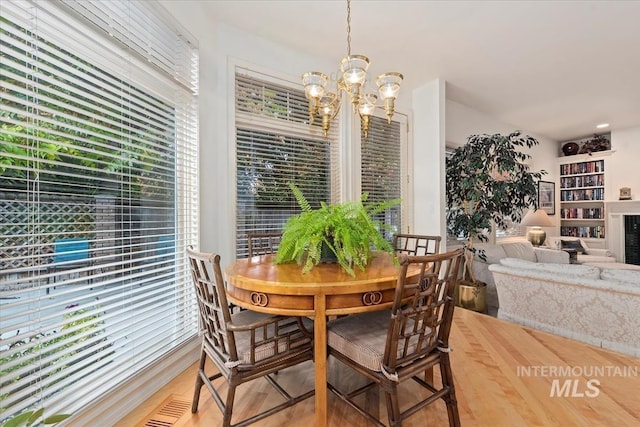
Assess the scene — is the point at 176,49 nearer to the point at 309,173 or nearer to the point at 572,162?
the point at 309,173

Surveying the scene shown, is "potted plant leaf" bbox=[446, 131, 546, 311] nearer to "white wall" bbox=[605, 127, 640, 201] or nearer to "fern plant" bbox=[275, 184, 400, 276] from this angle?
"fern plant" bbox=[275, 184, 400, 276]

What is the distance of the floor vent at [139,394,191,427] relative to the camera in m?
1.65

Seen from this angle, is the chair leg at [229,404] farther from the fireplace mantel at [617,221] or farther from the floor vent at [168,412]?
the fireplace mantel at [617,221]

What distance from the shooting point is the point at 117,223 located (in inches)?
68.3

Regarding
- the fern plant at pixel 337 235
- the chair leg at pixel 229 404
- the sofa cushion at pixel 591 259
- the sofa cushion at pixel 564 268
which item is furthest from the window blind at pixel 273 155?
the sofa cushion at pixel 591 259

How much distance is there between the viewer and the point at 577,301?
2549 millimetres

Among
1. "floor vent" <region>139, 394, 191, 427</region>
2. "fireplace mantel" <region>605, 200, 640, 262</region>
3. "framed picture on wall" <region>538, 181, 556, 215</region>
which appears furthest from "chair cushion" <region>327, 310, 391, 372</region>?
"fireplace mantel" <region>605, 200, 640, 262</region>

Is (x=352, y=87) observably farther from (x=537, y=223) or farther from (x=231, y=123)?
(x=537, y=223)

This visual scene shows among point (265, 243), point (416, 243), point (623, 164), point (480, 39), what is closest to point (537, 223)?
point (623, 164)

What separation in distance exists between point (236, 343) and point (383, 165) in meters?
2.94

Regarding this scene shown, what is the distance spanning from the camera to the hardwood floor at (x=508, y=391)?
167 centimetres

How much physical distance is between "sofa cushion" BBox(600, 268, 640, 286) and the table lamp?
2.86 m

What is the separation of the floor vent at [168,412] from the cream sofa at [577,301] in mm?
2881

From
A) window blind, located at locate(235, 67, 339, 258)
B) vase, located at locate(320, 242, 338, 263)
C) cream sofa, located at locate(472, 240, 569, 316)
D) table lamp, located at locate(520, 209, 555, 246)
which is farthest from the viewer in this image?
table lamp, located at locate(520, 209, 555, 246)
